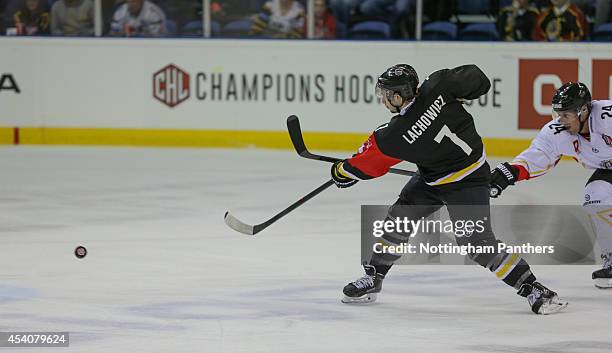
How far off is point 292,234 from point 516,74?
386cm

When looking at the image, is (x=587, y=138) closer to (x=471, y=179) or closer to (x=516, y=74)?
(x=471, y=179)

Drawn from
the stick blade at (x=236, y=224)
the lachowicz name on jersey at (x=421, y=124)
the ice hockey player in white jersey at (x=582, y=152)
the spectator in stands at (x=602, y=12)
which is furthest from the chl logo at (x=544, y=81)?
the lachowicz name on jersey at (x=421, y=124)

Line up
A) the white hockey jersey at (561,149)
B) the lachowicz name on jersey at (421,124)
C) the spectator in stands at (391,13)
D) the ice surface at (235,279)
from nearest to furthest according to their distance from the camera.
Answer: the ice surface at (235,279)
the lachowicz name on jersey at (421,124)
the white hockey jersey at (561,149)
the spectator in stands at (391,13)

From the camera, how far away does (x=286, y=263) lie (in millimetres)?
5781

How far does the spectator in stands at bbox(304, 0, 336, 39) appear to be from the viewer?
10383 mm

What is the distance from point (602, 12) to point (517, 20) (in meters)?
0.68

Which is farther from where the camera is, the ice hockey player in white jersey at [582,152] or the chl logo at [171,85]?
the chl logo at [171,85]

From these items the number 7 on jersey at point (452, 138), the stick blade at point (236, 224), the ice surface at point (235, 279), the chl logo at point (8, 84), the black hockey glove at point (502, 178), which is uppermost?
the chl logo at point (8, 84)

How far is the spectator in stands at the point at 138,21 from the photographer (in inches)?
421

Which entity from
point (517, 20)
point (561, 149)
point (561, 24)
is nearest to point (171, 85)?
point (517, 20)

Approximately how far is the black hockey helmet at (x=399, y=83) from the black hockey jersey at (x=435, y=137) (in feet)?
0.14

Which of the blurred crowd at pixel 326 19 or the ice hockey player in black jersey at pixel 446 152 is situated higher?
the blurred crowd at pixel 326 19

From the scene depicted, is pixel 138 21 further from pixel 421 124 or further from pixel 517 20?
pixel 421 124

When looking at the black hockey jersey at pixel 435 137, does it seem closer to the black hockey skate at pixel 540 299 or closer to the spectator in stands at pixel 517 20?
the black hockey skate at pixel 540 299
